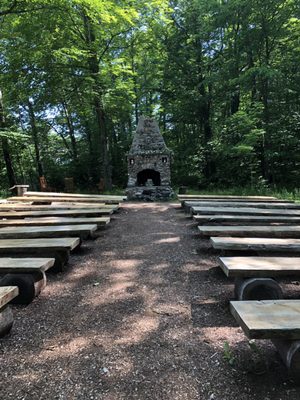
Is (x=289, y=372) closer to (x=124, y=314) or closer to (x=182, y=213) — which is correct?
(x=124, y=314)

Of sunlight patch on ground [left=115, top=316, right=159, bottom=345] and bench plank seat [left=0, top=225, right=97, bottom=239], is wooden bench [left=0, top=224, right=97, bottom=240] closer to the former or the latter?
bench plank seat [left=0, top=225, right=97, bottom=239]

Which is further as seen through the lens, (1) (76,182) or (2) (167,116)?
(2) (167,116)

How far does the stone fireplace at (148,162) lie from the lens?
40.1 feet

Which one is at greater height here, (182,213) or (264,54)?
(264,54)

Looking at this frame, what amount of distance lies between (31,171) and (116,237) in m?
21.4

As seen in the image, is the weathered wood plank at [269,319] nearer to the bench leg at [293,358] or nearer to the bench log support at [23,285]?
the bench leg at [293,358]

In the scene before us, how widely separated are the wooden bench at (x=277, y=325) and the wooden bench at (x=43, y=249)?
2.18m

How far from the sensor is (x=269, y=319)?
1.80m

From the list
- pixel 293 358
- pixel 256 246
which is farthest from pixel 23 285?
pixel 256 246

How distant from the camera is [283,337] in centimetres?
168

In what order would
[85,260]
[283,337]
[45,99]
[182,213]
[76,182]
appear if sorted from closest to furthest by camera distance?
[283,337] → [85,260] → [182,213] → [45,99] → [76,182]

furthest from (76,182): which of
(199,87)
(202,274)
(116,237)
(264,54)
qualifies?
(202,274)

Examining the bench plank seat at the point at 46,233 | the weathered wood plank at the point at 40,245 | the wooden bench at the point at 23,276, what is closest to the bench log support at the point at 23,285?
the wooden bench at the point at 23,276

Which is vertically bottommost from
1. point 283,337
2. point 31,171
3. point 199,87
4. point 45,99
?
point 283,337
